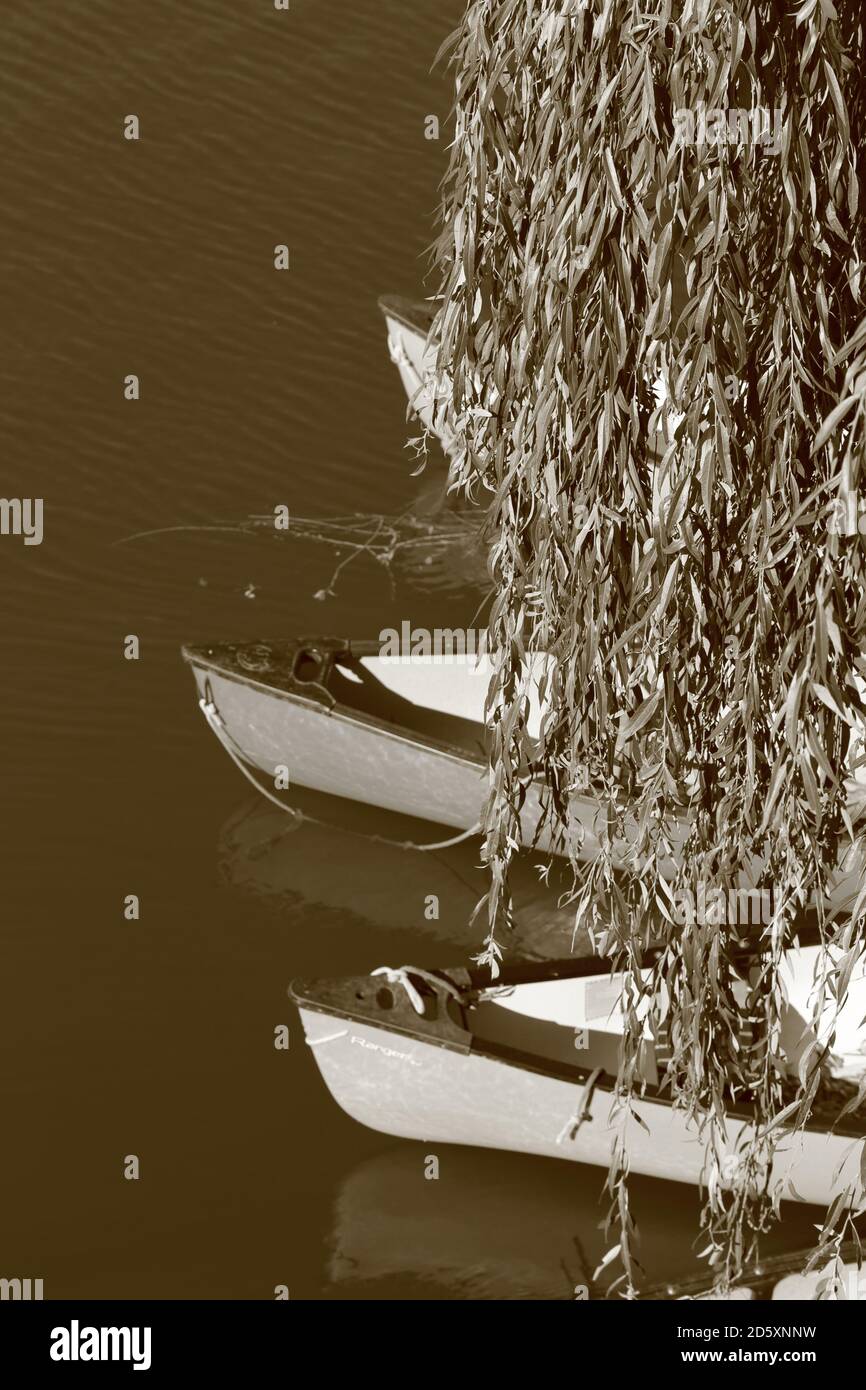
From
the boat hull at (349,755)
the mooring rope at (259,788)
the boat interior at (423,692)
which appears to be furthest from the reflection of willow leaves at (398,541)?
the boat hull at (349,755)

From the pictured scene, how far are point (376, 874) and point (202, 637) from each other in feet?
8.72

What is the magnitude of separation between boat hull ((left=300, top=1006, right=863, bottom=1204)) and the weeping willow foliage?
4048 mm

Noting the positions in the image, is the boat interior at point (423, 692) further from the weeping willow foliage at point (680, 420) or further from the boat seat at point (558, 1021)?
the weeping willow foliage at point (680, 420)

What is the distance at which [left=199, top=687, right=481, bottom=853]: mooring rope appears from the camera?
39.2 ft

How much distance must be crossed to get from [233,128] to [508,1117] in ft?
41.5

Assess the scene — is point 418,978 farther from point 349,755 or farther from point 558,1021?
point 349,755

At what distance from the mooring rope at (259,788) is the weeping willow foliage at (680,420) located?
23.5 ft

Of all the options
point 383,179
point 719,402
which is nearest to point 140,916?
point 719,402

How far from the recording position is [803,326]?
401 cm

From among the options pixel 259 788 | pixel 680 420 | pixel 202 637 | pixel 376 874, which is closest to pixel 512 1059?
pixel 376 874

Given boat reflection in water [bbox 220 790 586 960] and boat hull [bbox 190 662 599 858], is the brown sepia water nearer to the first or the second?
boat reflection in water [bbox 220 790 586 960]

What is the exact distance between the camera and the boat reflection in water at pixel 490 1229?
8927 millimetres

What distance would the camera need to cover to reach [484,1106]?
9.19 metres
